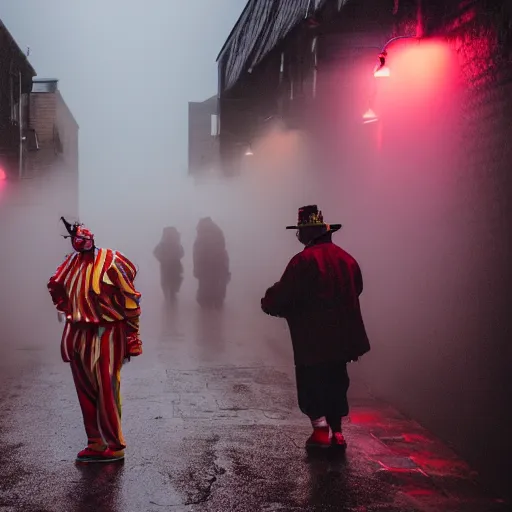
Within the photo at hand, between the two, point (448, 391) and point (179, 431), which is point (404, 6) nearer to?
point (448, 391)

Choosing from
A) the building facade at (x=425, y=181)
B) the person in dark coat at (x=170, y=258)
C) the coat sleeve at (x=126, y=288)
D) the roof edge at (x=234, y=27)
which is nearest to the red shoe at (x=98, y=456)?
the coat sleeve at (x=126, y=288)

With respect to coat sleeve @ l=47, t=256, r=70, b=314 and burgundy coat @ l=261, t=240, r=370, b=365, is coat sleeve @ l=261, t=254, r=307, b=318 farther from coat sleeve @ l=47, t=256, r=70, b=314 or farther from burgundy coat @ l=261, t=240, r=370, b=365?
coat sleeve @ l=47, t=256, r=70, b=314

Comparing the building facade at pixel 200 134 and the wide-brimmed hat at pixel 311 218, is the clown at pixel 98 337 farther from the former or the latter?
the building facade at pixel 200 134

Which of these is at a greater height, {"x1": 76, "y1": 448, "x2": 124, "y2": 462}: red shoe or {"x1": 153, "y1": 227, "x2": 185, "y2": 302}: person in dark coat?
{"x1": 153, "y1": 227, "x2": 185, "y2": 302}: person in dark coat

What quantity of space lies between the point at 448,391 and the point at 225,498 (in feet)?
7.52

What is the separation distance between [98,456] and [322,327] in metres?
1.97

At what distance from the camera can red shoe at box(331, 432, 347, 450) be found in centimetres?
631

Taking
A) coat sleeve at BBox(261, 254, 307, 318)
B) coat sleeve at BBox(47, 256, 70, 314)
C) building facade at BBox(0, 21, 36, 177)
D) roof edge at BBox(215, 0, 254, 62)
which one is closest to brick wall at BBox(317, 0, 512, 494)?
coat sleeve at BBox(261, 254, 307, 318)

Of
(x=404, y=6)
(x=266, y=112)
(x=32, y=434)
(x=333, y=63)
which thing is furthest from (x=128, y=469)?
(x=266, y=112)

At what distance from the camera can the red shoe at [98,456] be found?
5957 mm

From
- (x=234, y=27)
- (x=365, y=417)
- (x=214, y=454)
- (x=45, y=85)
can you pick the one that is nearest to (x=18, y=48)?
(x=45, y=85)

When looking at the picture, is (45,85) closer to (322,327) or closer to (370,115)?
(370,115)

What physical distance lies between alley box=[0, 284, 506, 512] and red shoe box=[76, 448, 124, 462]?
4.1 inches

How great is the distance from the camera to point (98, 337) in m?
6.01
